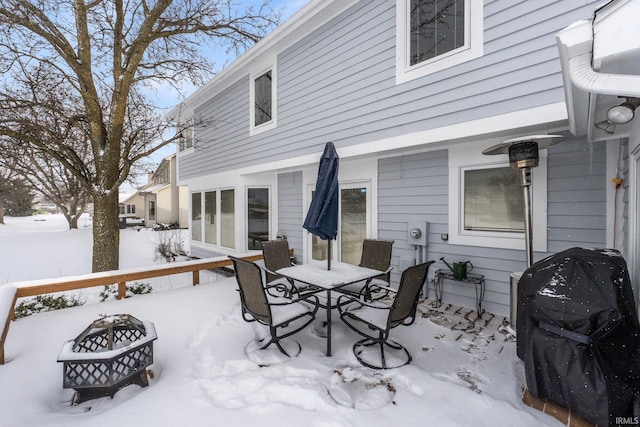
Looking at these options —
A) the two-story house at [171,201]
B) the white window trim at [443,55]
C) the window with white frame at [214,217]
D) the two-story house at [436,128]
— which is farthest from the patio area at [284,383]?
the two-story house at [171,201]

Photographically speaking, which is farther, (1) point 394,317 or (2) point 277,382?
(1) point 394,317

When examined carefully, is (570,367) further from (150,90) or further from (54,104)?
(150,90)

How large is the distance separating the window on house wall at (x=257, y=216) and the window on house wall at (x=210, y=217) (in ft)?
5.54

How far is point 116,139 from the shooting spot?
6.43m

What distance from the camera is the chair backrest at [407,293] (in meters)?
2.68

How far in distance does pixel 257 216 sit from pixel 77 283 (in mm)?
4328

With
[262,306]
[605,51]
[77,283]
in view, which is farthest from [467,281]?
[77,283]

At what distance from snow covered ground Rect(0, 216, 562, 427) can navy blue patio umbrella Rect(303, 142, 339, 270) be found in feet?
4.07

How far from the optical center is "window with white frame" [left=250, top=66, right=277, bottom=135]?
6789 millimetres

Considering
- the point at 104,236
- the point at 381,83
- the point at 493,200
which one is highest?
the point at 381,83

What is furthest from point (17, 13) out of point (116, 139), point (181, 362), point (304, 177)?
point (181, 362)

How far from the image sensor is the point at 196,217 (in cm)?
1036

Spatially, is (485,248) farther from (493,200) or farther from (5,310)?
(5,310)

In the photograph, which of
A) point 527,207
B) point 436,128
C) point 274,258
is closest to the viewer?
point 527,207
